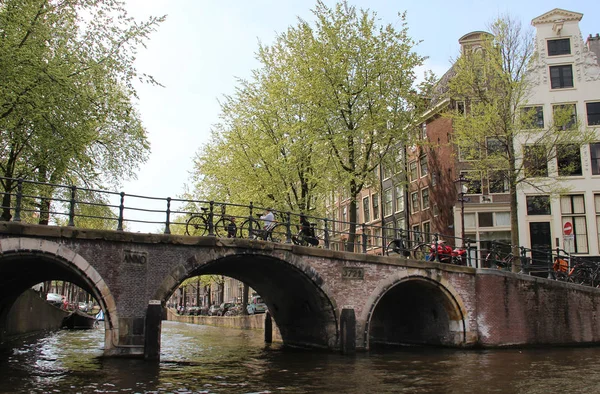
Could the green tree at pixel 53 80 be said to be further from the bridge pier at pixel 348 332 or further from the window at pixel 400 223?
the window at pixel 400 223

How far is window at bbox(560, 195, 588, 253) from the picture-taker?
28.3m

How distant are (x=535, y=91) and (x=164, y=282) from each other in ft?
75.5

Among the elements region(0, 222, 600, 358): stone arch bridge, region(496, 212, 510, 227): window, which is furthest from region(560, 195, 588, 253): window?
region(0, 222, 600, 358): stone arch bridge

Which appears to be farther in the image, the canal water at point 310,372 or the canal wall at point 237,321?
the canal wall at point 237,321

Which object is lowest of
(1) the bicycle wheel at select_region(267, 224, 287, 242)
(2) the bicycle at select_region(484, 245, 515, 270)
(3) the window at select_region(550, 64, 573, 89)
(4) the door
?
(2) the bicycle at select_region(484, 245, 515, 270)

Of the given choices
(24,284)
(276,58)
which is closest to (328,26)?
(276,58)

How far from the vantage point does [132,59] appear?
16.9 metres

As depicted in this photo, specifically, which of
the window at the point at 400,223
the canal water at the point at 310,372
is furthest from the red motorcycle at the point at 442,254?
the window at the point at 400,223

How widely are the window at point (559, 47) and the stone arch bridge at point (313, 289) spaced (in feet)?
48.1

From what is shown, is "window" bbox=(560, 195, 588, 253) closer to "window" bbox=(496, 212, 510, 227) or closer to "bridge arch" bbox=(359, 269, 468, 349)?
"window" bbox=(496, 212, 510, 227)

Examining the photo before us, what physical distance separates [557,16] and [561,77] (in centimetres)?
318

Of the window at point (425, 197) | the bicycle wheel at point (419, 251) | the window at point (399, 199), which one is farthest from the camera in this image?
the window at point (399, 199)

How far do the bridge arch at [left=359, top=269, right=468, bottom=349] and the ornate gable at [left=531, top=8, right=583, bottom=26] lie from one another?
1797 centimetres

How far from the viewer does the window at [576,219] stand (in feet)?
93.0
